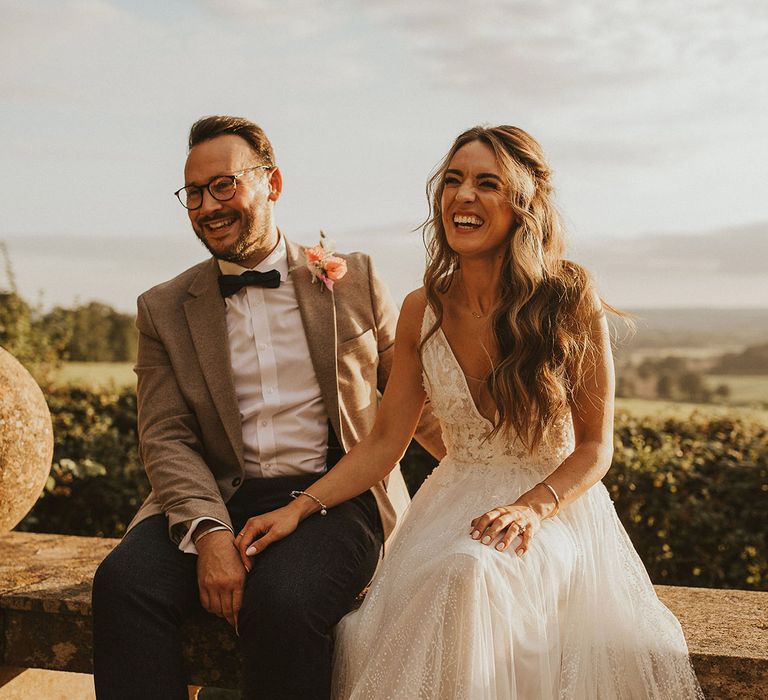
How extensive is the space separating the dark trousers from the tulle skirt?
0.44ft

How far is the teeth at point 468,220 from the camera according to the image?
308cm

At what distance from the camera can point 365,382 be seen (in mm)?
3477

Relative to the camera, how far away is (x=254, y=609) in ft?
8.71

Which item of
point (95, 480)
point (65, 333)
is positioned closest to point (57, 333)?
point (65, 333)

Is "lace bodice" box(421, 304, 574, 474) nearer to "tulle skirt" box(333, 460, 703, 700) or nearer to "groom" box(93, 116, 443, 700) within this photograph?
"tulle skirt" box(333, 460, 703, 700)

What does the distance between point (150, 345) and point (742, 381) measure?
4640mm

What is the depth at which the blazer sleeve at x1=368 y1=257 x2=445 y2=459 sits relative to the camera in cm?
351

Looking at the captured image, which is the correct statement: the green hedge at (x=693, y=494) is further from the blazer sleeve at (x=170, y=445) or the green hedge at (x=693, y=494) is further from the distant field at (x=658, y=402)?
the blazer sleeve at (x=170, y=445)

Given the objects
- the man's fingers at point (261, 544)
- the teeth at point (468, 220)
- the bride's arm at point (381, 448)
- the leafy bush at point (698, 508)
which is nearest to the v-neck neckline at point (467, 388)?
the bride's arm at point (381, 448)

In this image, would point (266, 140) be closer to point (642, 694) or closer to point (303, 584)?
point (303, 584)

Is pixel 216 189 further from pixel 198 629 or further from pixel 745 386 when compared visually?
pixel 745 386

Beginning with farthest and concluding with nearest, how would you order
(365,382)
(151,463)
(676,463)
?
(676,463)
(365,382)
(151,463)

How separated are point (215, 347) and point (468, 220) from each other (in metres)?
1.09

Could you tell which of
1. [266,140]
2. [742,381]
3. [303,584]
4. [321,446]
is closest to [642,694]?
[303,584]
